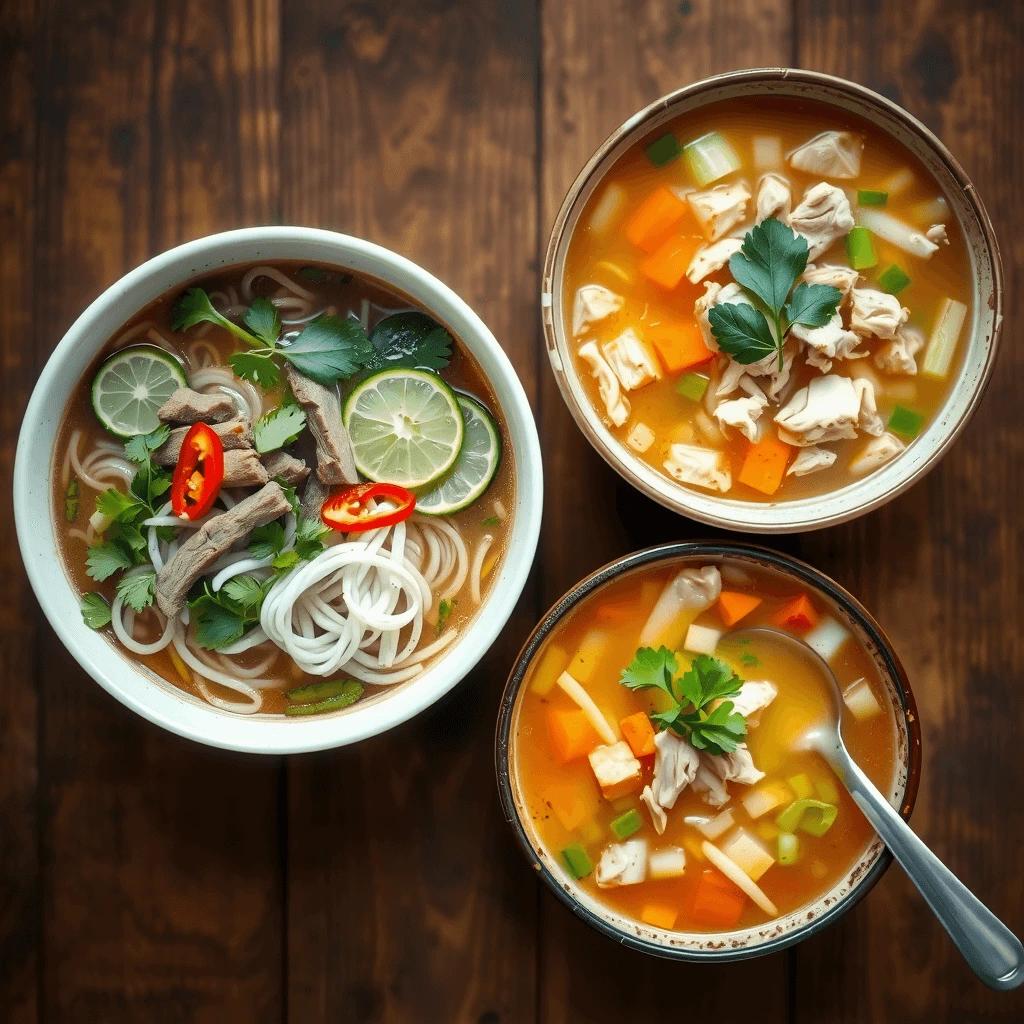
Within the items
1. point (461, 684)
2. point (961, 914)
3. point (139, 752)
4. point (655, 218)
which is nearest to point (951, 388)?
point (655, 218)

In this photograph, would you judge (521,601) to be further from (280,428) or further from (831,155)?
(831,155)

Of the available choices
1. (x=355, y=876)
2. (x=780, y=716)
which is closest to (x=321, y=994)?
(x=355, y=876)

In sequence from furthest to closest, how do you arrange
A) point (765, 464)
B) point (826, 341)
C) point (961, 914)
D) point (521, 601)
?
point (521, 601)
point (765, 464)
point (826, 341)
point (961, 914)

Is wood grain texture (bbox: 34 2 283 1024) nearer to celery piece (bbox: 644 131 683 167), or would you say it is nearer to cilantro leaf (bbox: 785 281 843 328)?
celery piece (bbox: 644 131 683 167)

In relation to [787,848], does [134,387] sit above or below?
above

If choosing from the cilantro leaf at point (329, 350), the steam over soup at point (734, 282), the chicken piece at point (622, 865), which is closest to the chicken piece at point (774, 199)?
the steam over soup at point (734, 282)

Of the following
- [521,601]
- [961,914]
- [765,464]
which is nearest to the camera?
[961,914]

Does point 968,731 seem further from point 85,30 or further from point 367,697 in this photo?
point 85,30
